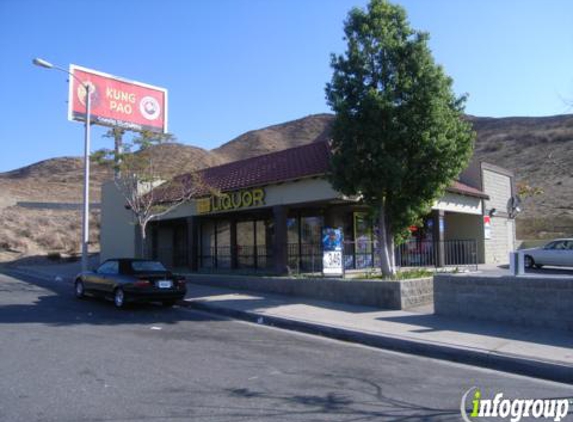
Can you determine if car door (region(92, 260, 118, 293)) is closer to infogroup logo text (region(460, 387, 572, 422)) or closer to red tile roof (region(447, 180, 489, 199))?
A: infogroup logo text (region(460, 387, 572, 422))

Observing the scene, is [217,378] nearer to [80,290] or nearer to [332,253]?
[332,253]

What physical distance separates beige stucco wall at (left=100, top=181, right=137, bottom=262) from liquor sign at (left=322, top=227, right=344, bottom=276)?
13159 millimetres

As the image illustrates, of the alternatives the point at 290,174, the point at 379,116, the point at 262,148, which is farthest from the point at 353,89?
the point at 262,148

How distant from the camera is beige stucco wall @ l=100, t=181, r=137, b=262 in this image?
25531 millimetres

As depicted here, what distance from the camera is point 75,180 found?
82.5m

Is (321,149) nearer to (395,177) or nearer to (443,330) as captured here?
(395,177)

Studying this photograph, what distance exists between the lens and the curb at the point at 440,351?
704 cm

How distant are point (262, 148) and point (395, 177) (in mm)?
116462

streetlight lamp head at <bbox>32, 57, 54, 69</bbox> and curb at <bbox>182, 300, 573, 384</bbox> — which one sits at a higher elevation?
streetlight lamp head at <bbox>32, 57, 54, 69</bbox>

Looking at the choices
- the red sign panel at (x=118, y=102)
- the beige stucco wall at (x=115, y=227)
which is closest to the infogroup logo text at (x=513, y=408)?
the beige stucco wall at (x=115, y=227)

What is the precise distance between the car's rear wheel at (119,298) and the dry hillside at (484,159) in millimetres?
7208

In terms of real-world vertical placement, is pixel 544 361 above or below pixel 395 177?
below

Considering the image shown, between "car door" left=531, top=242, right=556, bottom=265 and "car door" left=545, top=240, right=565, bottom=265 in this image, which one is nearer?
"car door" left=545, top=240, right=565, bottom=265

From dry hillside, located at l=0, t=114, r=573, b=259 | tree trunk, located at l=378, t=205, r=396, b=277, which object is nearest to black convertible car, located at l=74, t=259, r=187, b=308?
tree trunk, located at l=378, t=205, r=396, b=277
